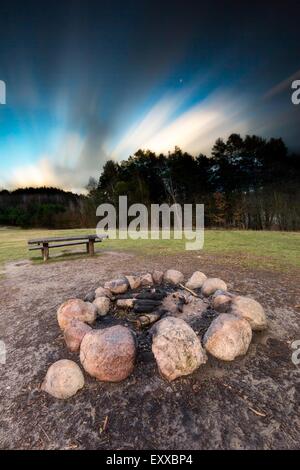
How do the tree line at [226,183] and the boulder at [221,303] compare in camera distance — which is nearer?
the boulder at [221,303]

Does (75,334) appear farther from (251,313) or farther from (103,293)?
(251,313)

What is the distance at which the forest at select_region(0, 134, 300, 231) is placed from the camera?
17.1 meters

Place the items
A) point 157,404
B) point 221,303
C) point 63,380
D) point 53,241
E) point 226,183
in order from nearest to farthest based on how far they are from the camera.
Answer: point 157,404, point 63,380, point 221,303, point 53,241, point 226,183

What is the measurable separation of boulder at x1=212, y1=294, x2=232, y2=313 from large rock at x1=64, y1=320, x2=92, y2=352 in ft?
5.24

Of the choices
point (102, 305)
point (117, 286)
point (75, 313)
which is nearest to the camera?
point (75, 313)

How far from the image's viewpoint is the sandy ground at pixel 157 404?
1448mm

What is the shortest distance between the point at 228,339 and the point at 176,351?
0.55 m

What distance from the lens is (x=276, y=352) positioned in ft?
7.40

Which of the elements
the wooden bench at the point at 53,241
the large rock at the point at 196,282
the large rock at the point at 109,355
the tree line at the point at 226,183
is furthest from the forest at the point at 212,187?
the large rock at the point at 109,355

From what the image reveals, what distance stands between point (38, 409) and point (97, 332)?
670 millimetres

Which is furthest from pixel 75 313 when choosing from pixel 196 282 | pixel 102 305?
pixel 196 282

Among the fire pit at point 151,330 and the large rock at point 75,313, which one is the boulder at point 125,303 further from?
the large rock at point 75,313

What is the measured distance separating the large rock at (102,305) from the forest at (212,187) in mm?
16530

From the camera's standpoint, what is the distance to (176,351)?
1.95 metres
